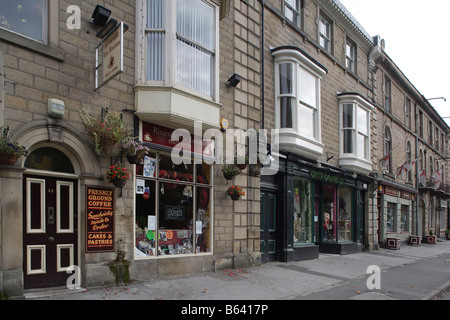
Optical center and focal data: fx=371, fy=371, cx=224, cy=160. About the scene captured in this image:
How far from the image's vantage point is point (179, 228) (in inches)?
361

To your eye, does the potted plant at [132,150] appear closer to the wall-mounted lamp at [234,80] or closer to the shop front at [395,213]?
the wall-mounted lamp at [234,80]

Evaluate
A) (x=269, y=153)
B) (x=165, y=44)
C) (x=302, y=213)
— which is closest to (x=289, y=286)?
(x=269, y=153)

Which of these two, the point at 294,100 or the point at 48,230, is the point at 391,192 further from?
the point at 48,230

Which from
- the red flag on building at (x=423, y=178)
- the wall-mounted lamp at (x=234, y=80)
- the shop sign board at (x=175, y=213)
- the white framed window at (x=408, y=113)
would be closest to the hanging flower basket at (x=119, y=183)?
the shop sign board at (x=175, y=213)

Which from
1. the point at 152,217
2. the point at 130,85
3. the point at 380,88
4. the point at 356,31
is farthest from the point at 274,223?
the point at 380,88

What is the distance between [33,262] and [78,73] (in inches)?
140

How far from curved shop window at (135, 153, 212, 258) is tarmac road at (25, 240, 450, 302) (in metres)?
0.84

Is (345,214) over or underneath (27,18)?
underneath

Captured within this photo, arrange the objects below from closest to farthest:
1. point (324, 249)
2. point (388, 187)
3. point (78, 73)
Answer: point (78, 73), point (324, 249), point (388, 187)

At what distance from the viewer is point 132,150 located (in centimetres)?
739

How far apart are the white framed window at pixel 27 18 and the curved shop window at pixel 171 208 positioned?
323cm

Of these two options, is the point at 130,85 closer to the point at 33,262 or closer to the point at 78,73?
the point at 78,73

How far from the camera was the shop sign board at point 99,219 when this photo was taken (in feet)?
23.0

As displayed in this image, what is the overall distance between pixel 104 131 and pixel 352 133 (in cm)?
1251
